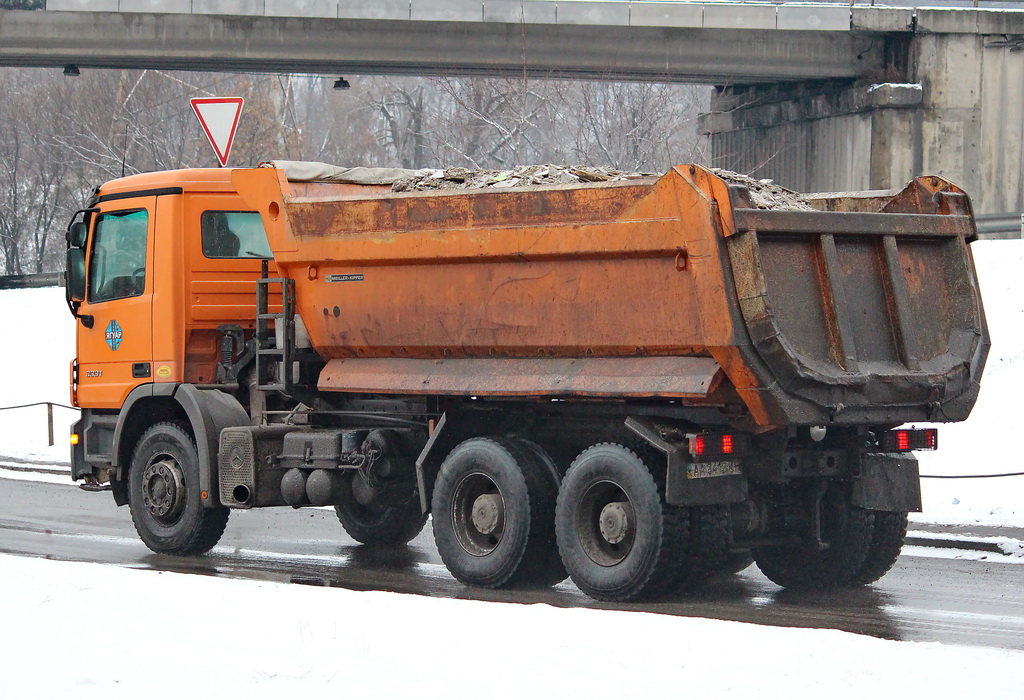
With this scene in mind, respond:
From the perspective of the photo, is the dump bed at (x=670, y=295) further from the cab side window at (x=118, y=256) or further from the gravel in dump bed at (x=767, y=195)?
the cab side window at (x=118, y=256)

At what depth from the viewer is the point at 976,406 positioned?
16328mm

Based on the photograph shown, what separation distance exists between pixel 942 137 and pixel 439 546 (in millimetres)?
23321

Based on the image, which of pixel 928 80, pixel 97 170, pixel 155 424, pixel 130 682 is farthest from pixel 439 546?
pixel 97 170

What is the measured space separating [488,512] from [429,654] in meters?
3.07

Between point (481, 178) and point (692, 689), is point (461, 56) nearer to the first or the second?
point (481, 178)

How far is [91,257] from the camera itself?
11.8 m

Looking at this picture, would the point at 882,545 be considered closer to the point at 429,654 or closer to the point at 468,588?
the point at 468,588

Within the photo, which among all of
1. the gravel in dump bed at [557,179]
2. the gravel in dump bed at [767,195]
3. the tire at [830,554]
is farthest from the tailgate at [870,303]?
the tire at [830,554]

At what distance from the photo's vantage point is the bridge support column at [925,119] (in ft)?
96.7

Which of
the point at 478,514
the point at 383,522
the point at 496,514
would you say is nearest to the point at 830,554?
the point at 496,514

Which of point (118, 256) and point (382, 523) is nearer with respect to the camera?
point (118, 256)

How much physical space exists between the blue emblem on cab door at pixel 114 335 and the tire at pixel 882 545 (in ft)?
20.0

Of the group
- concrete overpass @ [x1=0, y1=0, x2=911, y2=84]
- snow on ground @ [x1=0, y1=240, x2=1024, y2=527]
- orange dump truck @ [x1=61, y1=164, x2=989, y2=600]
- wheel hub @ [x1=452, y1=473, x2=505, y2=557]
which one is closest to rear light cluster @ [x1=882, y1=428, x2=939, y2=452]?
orange dump truck @ [x1=61, y1=164, x2=989, y2=600]

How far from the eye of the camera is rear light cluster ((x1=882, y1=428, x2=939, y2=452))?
29.6ft
